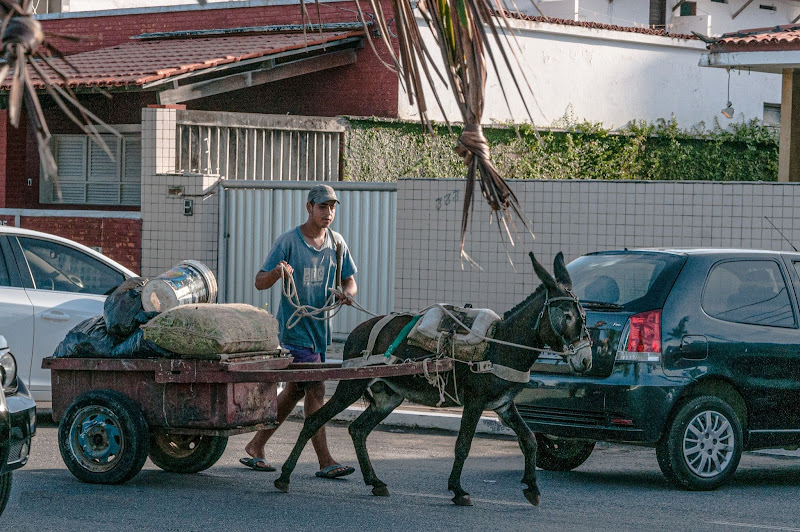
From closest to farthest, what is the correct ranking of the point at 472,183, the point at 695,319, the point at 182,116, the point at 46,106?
the point at 472,183 < the point at 695,319 < the point at 182,116 < the point at 46,106

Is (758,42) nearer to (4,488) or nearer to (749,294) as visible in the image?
(749,294)

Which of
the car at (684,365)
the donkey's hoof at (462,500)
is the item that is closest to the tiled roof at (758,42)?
the car at (684,365)

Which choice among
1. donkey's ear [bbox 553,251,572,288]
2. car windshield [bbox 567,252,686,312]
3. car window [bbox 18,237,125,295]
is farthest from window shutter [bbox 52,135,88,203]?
donkey's ear [bbox 553,251,572,288]

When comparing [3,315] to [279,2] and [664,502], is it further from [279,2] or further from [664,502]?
[279,2]

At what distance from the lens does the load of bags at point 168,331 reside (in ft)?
23.7

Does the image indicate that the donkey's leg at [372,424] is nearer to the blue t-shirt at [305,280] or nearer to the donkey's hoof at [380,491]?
the donkey's hoof at [380,491]

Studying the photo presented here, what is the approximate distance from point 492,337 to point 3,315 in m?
4.78

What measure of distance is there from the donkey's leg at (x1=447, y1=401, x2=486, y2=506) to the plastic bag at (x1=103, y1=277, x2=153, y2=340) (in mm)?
2178

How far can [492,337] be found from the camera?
732 centimetres

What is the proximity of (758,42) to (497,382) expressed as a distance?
10.9 meters

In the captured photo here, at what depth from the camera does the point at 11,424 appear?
248 inches

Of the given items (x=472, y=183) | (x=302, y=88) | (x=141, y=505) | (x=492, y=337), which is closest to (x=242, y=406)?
(x=141, y=505)

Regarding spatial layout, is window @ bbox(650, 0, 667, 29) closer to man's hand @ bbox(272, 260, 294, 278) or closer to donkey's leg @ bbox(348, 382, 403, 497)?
man's hand @ bbox(272, 260, 294, 278)

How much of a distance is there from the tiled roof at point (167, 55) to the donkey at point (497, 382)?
9.51 metres
